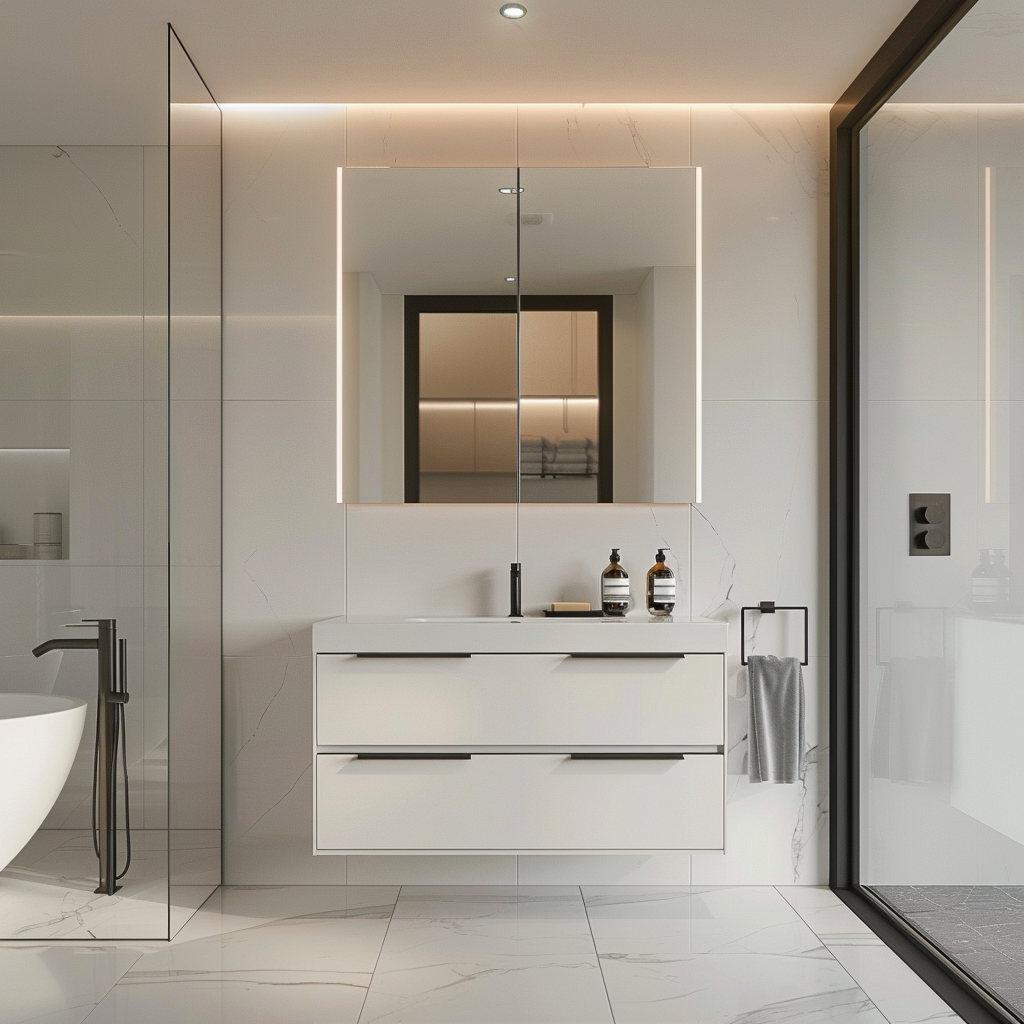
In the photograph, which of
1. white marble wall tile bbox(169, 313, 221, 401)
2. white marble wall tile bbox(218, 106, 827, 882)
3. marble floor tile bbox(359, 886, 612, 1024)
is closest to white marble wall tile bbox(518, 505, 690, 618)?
white marble wall tile bbox(218, 106, 827, 882)

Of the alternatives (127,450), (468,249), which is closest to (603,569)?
(468,249)

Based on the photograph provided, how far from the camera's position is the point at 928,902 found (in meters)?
2.46

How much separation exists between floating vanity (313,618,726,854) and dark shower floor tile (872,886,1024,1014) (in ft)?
1.80

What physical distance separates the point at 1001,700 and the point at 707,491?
1210 mm

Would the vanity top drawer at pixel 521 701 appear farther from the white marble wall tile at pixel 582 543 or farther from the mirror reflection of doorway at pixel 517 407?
the mirror reflection of doorway at pixel 517 407

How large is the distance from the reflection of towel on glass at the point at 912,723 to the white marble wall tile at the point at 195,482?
1.98m

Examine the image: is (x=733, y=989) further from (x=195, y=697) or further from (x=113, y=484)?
(x=113, y=484)

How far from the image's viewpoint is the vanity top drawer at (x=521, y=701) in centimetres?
268

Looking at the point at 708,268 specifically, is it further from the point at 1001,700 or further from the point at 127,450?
the point at 127,450

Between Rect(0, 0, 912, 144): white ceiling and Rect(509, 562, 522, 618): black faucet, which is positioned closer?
Rect(0, 0, 912, 144): white ceiling

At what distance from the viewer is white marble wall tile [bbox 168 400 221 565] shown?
2.69 m

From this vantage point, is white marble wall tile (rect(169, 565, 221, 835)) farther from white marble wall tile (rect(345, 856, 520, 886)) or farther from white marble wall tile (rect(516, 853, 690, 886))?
white marble wall tile (rect(516, 853, 690, 886))

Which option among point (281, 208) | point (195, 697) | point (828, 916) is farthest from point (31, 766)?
point (828, 916)

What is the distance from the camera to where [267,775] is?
10.1ft
